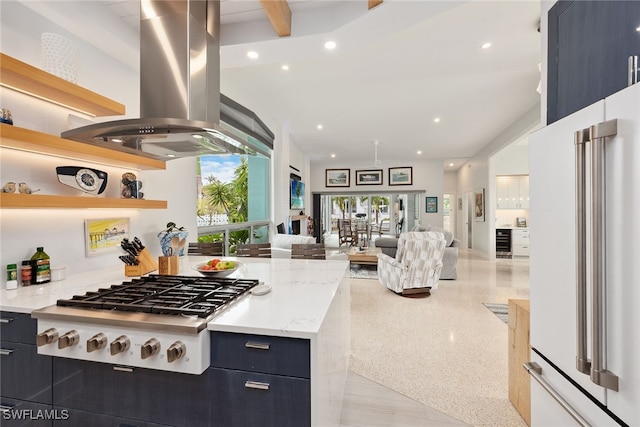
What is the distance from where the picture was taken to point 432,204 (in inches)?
369

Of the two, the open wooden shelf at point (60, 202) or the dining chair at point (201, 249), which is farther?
the dining chair at point (201, 249)

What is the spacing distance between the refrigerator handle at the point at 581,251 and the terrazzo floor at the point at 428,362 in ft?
4.26

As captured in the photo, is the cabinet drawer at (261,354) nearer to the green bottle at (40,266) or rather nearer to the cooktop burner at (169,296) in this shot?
the cooktop burner at (169,296)

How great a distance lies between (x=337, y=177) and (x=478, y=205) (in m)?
4.54

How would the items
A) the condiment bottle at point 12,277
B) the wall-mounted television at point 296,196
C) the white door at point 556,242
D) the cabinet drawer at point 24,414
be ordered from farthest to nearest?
1. the wall-mounted television at point 296,196
2. the condiment bottle at point 12,277
3. the cabinet drawer at point 24,414
4. the white door at point 556,242

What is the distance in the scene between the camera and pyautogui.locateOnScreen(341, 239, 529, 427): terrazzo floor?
1909mm

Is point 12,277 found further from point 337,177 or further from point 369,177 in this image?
point 369,177

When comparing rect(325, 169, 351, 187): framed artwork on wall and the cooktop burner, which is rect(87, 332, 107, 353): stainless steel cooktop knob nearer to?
the cooktop burner

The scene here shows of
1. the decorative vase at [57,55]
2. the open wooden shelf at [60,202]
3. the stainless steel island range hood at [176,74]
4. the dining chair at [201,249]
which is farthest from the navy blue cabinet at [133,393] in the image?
the dining chair at [201,249]

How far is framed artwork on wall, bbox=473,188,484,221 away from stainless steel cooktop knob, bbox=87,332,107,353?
28.5ft

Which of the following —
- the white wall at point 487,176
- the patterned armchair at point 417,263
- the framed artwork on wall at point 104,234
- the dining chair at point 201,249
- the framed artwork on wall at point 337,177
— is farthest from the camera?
the framed artwork on wall at point 337,177

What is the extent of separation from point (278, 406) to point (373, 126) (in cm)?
577

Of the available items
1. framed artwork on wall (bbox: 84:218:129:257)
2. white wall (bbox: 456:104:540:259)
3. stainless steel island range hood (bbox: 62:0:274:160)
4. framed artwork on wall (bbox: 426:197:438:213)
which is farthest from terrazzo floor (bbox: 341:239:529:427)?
framed artwork on wall (bbox: 426:197:438:213)

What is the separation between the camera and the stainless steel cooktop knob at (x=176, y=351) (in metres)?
1.04
